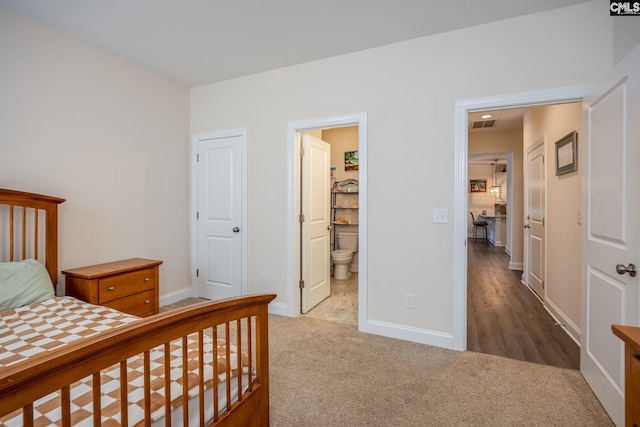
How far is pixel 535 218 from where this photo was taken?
407 centimetres

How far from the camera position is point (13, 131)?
2305mm

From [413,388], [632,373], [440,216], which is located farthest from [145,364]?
[440,216]

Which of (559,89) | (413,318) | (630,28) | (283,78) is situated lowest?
(413,318)

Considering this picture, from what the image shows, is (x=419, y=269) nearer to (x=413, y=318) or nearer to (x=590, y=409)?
(x=413, y=318)

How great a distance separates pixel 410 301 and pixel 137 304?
2.42 meters

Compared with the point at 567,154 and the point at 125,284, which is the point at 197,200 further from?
the point at 567,154

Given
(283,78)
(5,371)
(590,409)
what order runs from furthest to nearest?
(283,78), (590,409), (5,371)

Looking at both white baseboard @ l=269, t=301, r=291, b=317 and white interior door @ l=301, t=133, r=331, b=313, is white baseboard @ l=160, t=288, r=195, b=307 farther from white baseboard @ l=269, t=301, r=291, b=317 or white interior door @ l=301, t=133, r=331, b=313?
white interior door @ l=301, t=133, r=331, b=313

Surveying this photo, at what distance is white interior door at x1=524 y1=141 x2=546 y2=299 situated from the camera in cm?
376

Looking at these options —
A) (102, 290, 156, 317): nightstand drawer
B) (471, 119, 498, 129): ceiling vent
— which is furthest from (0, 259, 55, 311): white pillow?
(471, 119, 498, 129): ceiling vent

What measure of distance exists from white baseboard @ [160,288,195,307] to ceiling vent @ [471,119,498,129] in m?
5.09

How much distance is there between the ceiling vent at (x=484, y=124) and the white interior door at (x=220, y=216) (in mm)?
4010

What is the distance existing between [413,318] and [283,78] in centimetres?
269

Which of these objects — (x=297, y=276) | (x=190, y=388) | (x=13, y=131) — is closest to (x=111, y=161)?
(x=13, y=131)
